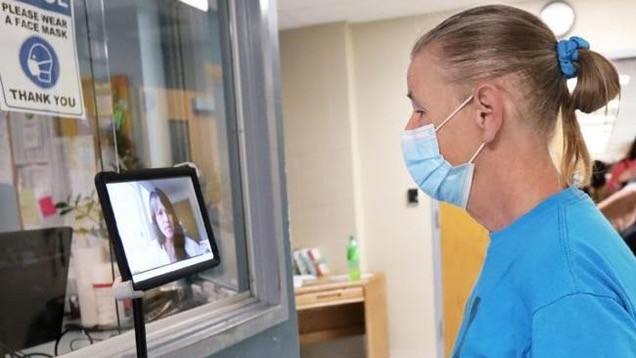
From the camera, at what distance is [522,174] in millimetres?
808

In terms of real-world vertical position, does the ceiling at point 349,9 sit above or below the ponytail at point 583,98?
above

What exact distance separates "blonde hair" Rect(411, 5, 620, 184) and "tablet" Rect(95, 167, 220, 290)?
461 mm

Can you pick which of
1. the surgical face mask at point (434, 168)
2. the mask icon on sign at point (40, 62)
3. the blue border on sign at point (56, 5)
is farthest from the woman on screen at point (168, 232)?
the blue border on sign at point (56, 5)

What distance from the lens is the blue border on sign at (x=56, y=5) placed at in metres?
1.19

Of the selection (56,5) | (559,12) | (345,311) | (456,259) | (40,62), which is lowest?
(345,311)

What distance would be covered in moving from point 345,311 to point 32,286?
97.0 inches

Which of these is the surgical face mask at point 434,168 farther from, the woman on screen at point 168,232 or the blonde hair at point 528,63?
the woman on screen at point 168,232

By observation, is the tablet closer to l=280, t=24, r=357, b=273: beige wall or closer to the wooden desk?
the wooden desk

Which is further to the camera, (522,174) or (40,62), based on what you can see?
(40,62)

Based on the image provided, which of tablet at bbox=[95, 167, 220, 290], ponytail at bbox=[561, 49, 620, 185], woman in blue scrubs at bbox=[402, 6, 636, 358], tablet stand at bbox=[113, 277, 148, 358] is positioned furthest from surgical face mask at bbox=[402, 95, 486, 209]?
tablet stand at bbox=[113, 277, 148, 358]

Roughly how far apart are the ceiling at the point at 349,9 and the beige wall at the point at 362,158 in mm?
85

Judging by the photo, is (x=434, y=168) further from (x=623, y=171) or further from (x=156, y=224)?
(x=623, y=171)

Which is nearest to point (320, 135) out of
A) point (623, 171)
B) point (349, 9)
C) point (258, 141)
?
point (349, 9)

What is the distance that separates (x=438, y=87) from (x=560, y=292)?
35cm
